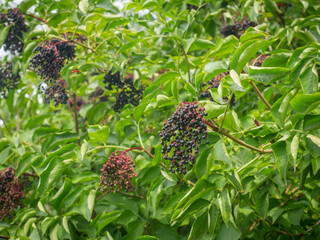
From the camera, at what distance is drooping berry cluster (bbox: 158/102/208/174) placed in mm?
1423

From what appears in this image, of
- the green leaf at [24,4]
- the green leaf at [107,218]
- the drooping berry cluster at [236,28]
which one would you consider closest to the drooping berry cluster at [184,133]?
the green leaf at [107,218]

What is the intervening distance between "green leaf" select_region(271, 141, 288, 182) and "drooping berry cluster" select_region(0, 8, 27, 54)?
7.56 feet

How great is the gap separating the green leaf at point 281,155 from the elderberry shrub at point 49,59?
1.63 m

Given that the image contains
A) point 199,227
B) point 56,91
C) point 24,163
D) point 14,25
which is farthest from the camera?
point 14,25

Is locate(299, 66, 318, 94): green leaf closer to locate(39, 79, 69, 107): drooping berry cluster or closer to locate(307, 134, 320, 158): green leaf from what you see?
locate(307, 134, 320, 158): green leaf

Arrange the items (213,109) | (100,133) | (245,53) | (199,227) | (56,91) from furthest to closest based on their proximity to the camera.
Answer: (56,91) < (100,133) < (199,227) < (213,109) < (245,53)

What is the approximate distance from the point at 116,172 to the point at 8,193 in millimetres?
936

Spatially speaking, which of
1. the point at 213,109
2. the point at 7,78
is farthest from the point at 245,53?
the point at 7,78

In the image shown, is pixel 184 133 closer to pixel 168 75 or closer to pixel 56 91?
pixel 168 75

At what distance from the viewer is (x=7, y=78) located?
299 cm

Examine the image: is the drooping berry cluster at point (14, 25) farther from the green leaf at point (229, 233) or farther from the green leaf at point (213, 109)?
the green leaf at point (229, 233)

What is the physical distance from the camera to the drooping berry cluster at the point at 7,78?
2947mm

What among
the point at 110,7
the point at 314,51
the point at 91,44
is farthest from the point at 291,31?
the point at 91,44

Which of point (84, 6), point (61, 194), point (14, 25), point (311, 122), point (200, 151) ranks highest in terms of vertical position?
point (84, 6)
